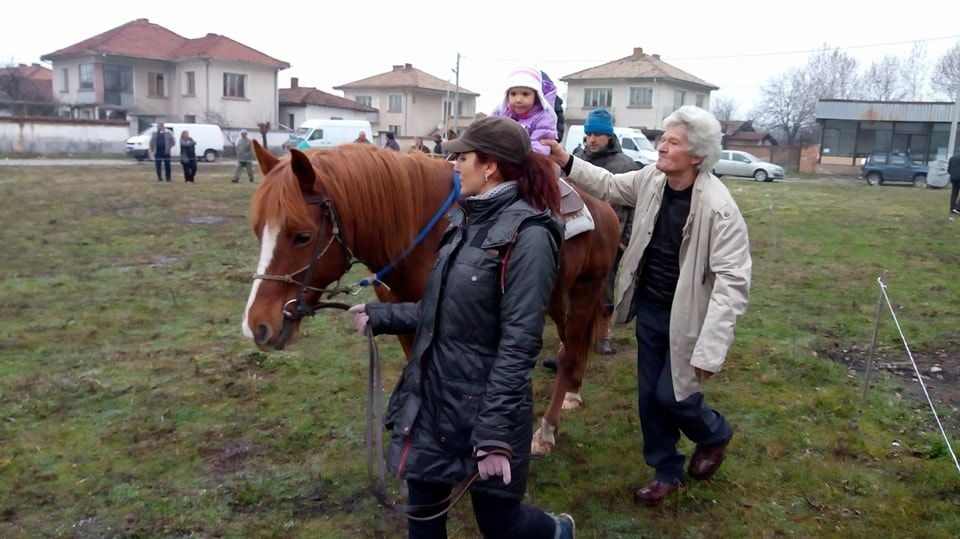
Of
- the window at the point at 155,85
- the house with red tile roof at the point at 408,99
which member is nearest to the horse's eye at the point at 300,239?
the window at the point at 155,85

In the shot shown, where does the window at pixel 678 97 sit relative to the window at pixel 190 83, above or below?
above

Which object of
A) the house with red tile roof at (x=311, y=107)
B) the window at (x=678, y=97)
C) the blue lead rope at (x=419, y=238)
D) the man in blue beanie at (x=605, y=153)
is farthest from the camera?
the window at (x=678, y=97)

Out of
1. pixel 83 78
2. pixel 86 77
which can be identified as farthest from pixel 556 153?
pixel 83 78

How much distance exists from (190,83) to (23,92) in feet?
77.0

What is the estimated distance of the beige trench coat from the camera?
3.05 meters

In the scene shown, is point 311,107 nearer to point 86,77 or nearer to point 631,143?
point 86,77

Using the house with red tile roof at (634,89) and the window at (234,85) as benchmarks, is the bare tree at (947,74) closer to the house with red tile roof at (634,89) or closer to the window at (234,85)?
the house with red tile roof at (634,89)

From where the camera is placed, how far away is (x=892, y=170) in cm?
3238

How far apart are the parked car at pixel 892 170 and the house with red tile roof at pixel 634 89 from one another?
76.9 feet

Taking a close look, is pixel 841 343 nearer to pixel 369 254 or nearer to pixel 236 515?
pixel 369 254

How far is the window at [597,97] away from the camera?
Answer: 194ft

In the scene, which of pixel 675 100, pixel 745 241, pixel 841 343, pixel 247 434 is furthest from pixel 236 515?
pixel 675 100

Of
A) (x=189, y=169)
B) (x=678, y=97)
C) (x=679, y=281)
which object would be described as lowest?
(x=189, y=169)

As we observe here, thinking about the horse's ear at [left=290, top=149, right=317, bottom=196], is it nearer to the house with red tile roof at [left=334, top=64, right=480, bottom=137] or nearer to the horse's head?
the horse's head
